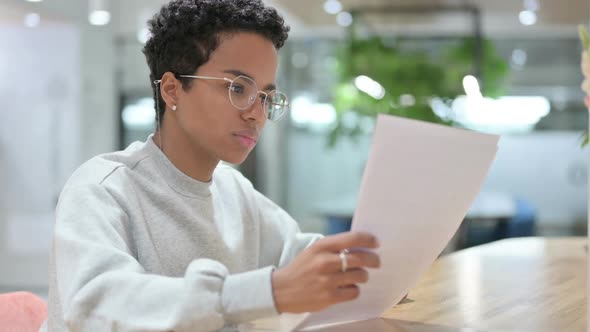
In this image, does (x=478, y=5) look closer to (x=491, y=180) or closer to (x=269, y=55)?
(x=491, y=180)

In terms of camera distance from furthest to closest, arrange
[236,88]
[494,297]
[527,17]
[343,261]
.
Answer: [527,17] → [494,297] → [236,88] → [343,261]

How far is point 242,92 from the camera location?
123 centimetres

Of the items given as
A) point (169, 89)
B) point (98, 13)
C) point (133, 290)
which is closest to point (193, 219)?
point (169, 89)

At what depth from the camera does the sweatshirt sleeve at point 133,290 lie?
97cm

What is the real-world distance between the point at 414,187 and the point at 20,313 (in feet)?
2.64

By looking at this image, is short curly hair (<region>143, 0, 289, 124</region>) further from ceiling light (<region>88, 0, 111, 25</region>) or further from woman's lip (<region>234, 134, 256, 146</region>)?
ceiling light (<region>88, 0, 111, 25</region>)

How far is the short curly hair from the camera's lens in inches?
49.8

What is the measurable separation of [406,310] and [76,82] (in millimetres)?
5140

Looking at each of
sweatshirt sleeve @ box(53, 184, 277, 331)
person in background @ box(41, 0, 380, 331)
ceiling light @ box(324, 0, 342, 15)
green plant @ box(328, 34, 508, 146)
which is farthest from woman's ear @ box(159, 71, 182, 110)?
green plant @ box(328, 34, 508, 146)

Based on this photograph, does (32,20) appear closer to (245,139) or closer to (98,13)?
→ (98,13)

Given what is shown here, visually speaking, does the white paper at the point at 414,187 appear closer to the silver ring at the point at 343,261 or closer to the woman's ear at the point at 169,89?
the silver ring at the point at 343,261

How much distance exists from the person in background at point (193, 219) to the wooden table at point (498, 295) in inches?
10.8

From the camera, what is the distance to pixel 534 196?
351 inches

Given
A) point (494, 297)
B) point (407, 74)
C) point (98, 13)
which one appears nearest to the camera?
point (494, 297)
